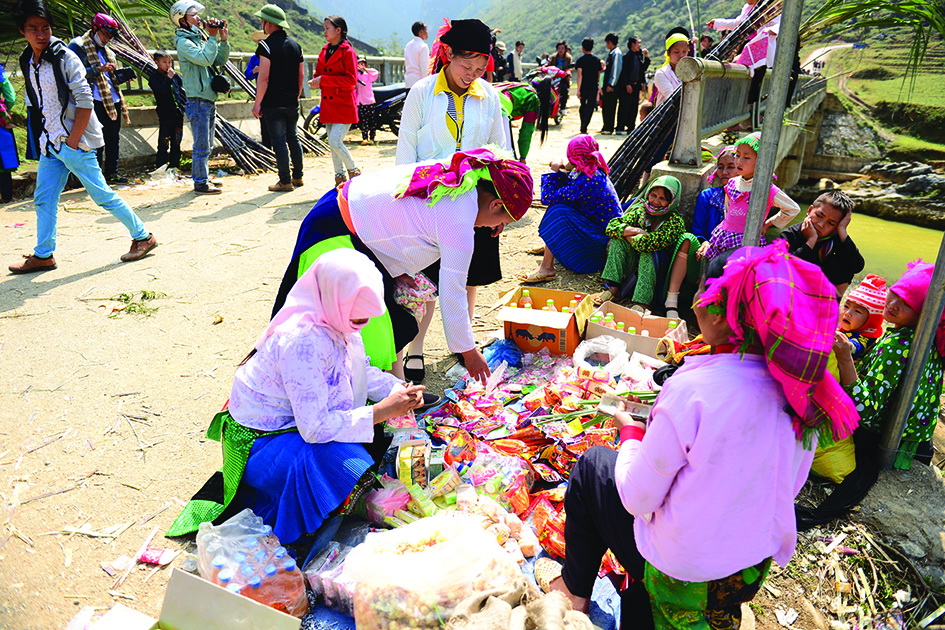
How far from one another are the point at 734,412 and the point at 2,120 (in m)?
8.29

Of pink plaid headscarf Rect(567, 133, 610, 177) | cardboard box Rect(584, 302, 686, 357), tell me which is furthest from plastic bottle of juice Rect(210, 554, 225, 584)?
pink plaid headscarf Rect(567, 133, 610, 177)

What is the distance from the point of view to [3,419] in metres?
3.43

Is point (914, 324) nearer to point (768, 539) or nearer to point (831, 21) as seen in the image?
point (831, 21)

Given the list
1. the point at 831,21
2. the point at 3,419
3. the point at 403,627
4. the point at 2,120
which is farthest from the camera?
the point at 2,120

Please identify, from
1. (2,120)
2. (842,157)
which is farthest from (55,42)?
(842,157)

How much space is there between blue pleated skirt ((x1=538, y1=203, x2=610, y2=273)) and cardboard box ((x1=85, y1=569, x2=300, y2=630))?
3970 millimetres

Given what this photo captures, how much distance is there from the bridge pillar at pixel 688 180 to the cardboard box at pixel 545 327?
174 cm

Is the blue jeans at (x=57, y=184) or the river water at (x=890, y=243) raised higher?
the blue jeans at (x=57, y=184)

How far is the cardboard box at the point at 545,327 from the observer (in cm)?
392

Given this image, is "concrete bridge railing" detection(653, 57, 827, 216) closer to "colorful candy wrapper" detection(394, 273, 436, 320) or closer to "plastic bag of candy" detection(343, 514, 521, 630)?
Result: "colorful candy wrapper" detection(394, 273, 436, 320)

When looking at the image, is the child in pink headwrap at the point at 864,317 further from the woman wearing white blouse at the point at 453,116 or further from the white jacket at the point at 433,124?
the white jacket at the point at 433,124

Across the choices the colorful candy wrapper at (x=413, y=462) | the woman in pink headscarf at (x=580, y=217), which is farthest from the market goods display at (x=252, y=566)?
the woman in pink headscarf at (x=580, y=217)

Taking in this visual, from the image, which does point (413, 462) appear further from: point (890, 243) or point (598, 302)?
point (890, 243)

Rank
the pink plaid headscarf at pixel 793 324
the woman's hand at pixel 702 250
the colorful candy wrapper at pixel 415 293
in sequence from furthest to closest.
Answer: the woman's hand at pixel 702 250
the colorful candy wrapper at pixel 415 293
the pink plaid headscarf at pixel 793 324
